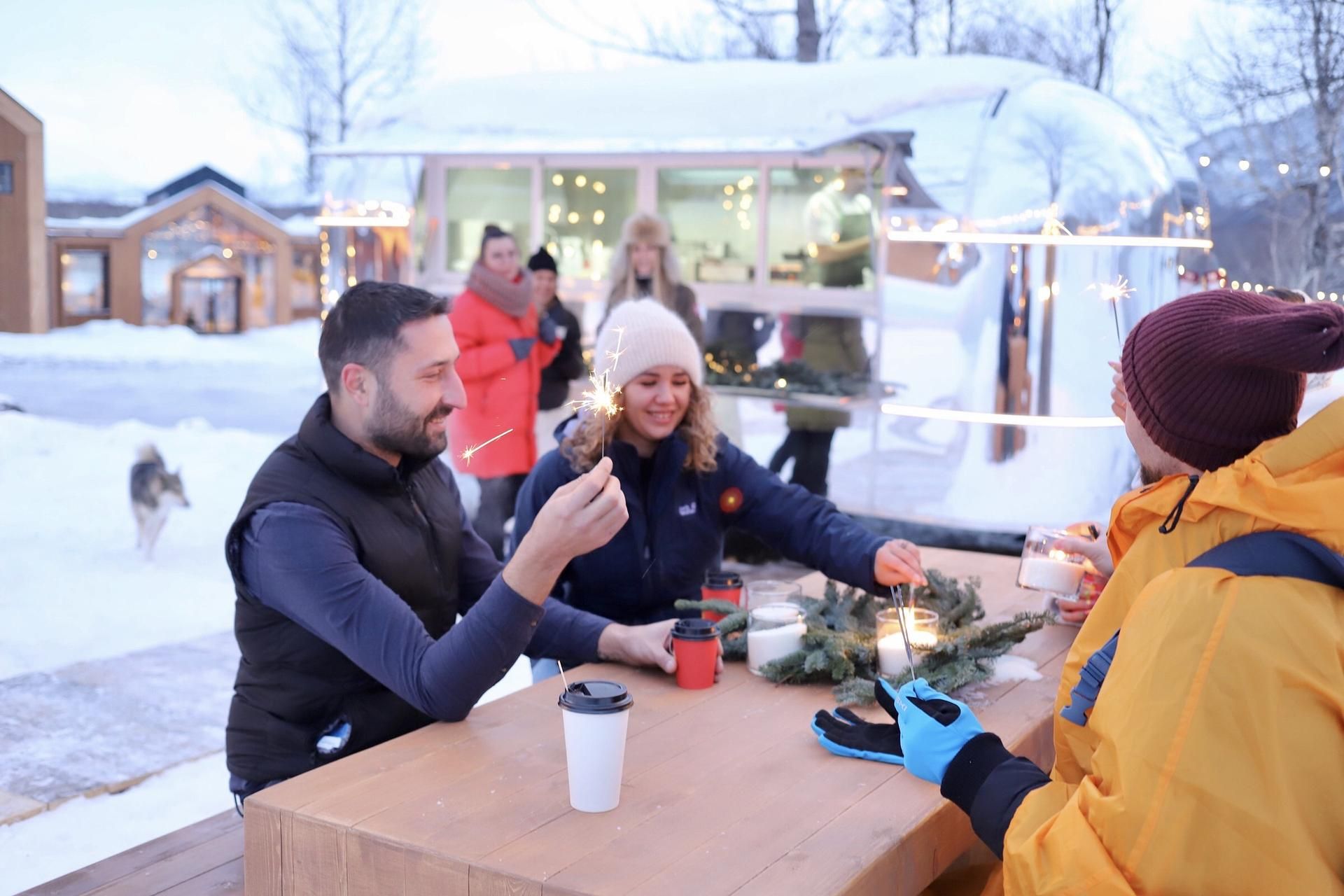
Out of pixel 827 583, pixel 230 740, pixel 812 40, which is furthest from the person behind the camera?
pixel 812 40

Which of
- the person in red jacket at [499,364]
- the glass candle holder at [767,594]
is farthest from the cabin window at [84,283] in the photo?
the glass candle holder at [767,594]

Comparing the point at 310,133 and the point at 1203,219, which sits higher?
the point at 310,133

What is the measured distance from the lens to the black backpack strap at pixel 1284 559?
1.53 metres

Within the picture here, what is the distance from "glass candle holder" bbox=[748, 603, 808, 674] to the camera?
286 cm

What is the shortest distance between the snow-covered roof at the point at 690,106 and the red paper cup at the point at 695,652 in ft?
16.0

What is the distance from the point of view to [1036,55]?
16.2 meters

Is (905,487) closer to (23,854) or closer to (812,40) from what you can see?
(23,854)

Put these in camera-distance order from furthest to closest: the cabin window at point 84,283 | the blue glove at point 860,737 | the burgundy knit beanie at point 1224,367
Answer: the cabin window at point 84,283 → the blue glove at point 860,737 → the burgundy knit beanie at point 1224,367

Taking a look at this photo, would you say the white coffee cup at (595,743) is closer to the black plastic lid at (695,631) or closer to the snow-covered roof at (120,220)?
the black plastic lid at (695,631)

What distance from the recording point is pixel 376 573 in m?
2.77

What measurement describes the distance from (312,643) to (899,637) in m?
1.28

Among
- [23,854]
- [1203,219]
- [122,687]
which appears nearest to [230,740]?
[23,854]

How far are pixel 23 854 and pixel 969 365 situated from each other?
17.2ft

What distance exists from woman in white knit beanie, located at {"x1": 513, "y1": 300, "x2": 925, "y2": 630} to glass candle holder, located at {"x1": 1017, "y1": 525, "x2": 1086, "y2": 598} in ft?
1.26
